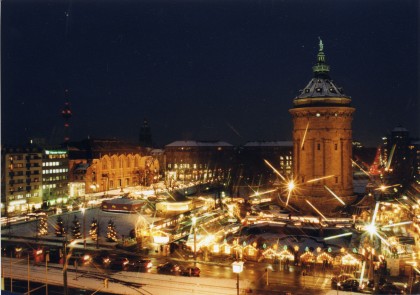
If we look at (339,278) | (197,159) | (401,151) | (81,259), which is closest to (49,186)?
(81,259)

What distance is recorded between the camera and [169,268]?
3059 cm

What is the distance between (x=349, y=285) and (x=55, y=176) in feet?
212

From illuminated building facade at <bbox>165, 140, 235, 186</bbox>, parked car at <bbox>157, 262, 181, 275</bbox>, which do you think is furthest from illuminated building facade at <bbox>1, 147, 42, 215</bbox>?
illuminated building facade at <bbox>165, 140, 235, 186</bbox>

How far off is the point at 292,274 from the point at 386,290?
21.5ft

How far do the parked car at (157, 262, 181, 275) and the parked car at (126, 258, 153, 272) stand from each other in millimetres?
824

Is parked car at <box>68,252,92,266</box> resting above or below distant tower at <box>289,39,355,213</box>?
below

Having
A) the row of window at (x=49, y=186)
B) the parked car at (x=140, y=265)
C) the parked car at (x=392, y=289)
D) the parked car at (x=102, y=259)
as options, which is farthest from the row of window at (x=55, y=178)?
the parked car at (x=392, y=289)

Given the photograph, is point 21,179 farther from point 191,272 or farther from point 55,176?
point 191,272

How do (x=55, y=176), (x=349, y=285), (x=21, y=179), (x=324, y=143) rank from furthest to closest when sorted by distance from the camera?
(x=55, y=176)
(x=21, y=179)
(x=324, y=143)
(x=349, y=285)

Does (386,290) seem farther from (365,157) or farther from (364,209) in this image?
(365,157)

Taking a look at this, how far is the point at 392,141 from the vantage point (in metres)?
139

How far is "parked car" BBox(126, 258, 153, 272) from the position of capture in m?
30.7

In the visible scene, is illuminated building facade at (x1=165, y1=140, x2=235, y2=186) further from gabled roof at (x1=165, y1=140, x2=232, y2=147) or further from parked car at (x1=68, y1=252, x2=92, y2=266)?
parked car at (x1=68, y1=252, x2=92, y2=266)

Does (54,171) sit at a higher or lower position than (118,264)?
higher
